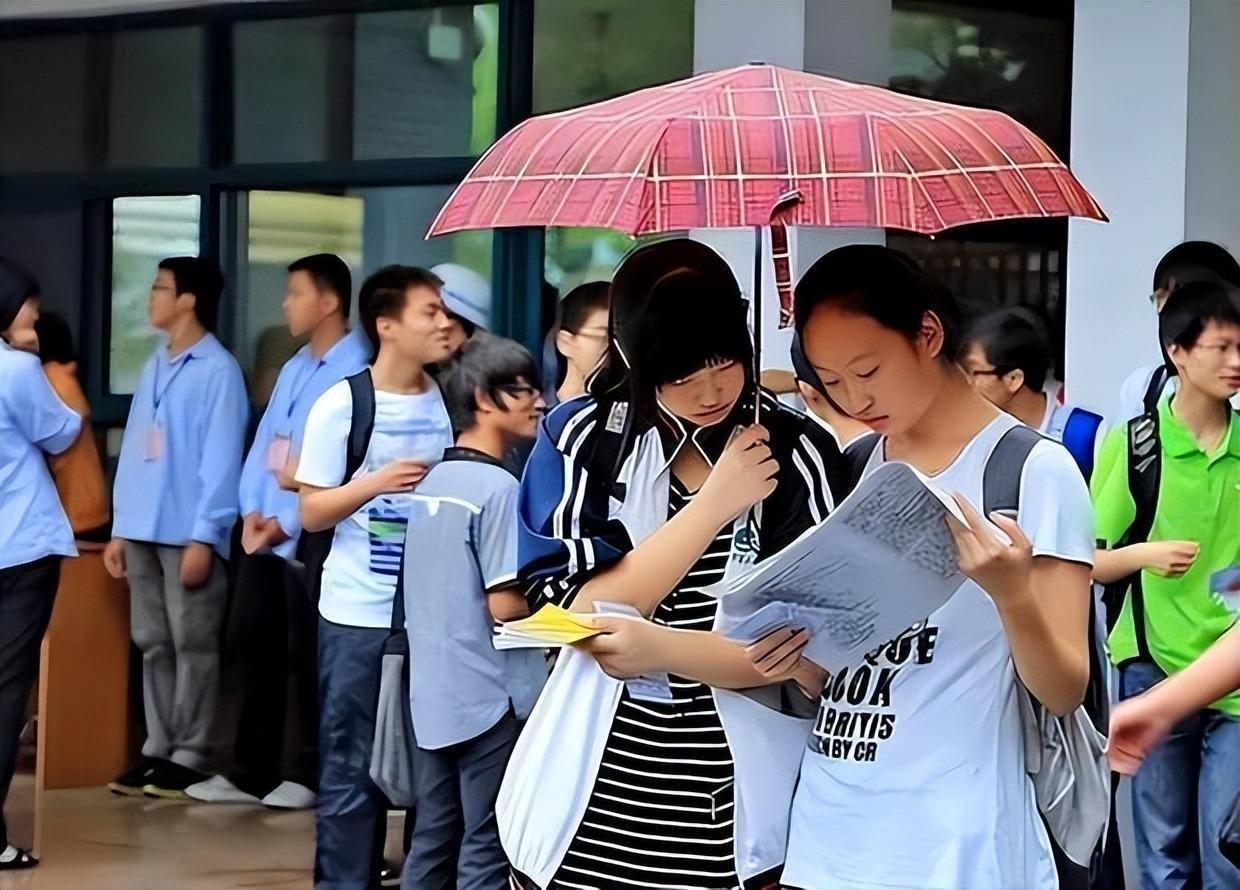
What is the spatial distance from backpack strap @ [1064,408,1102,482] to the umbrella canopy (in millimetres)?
2925

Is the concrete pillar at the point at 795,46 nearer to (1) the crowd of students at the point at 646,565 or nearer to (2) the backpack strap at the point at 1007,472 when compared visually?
(1) the crowd of students at the point at 646,565

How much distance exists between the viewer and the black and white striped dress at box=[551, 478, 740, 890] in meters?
3.13

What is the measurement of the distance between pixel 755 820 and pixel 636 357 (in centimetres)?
71

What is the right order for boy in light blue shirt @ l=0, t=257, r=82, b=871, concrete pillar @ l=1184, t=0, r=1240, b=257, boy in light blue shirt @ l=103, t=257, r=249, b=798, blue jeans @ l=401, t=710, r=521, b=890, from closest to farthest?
blue jeans @ l=401, t=710, r=521, b=890 < concrete pillar @ l=1184, t=0, r=1240, b=257 < boy in light blue shirt @ l=0, t=257, r=82, b=871 < boy in light blue shirt @ l=103, t=257, r=249, b=798

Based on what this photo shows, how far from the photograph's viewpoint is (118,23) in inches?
364

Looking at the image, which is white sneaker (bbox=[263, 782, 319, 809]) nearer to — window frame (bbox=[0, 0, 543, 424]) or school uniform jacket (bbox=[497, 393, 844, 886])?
window frame (bbox=[0, 0, 543, 424])

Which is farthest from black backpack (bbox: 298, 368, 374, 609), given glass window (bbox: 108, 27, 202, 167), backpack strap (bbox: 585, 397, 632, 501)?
glass window (bbox: 108, 27, 202, 167)

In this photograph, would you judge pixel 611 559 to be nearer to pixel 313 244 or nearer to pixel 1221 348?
pixel 1221 348

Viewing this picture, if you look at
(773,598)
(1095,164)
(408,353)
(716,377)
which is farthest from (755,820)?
(1095,164)

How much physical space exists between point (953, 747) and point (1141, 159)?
4068 mm

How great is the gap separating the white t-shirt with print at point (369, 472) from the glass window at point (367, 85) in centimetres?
257

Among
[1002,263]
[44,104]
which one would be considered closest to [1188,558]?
[1002,263]

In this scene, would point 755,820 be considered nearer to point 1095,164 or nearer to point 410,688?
point 410,688

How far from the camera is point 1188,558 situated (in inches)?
214
